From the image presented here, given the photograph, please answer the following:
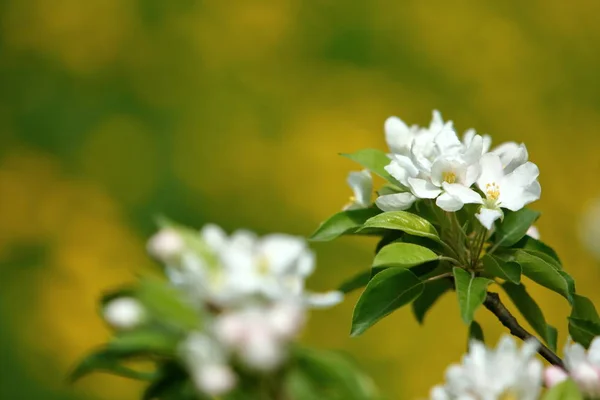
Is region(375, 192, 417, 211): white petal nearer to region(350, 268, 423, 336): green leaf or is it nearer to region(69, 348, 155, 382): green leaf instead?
region(350, 268, 423, 336): green leaf

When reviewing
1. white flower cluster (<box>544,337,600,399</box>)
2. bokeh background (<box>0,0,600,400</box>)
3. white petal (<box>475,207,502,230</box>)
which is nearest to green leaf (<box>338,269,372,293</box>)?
white petal (<box>475,207,502,230</box>)

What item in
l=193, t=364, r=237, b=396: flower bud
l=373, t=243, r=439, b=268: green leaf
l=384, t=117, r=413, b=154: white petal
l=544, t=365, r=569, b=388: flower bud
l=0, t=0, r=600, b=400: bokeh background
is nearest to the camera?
l=193, t=364, r=237, b=396: flower bud

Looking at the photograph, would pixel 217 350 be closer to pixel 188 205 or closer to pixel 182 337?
pixel 182 337

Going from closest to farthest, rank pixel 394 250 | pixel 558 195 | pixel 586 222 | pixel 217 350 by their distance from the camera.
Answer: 1. pixel 217 350
2. pixel 394 250
3. pixel 586 222
4. pixel 558 195

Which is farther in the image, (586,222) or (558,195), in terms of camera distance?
(558,195)

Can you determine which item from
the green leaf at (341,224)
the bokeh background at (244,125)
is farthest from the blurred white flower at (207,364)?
the bokeh background at (244,125)

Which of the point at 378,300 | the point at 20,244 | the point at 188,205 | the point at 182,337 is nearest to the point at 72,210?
the point at 20,244

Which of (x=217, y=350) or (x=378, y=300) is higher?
(x=378, y=300)
